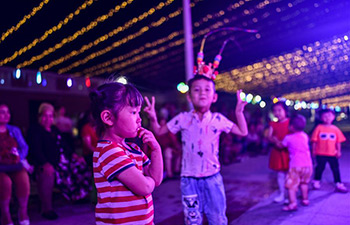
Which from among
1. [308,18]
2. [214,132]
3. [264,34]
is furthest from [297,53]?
[214,132]

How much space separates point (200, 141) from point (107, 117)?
5.09 ft

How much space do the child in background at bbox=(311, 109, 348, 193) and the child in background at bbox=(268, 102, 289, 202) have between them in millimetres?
1068

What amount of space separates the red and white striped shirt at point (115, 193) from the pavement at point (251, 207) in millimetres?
2716

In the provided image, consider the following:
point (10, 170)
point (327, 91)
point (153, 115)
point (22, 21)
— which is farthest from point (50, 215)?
point (327, 91)

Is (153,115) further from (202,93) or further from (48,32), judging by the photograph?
(48,32)

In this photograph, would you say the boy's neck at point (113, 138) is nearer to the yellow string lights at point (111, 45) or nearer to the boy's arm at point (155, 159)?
the boy's arm at point (155, 159)

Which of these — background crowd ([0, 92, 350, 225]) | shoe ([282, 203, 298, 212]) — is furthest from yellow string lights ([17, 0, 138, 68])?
shoe ([282, 203, 298, 212])

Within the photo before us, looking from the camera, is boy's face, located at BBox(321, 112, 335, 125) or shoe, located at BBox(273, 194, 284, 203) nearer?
shoe, located at BBox(273, 194, 284, 203)

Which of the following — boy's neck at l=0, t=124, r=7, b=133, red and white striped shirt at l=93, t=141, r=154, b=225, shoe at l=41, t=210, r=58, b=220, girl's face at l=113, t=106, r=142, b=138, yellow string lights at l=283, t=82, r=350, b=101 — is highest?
yellow string lights at l=283, t=82, r=350, b=101

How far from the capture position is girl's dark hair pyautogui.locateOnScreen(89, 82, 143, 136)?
1.56 meters

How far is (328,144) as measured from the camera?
5.43 meters

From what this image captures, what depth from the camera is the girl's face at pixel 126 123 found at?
1567 millimetres

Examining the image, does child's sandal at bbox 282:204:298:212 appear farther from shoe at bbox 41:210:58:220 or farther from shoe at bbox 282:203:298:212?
shoe at bbox 41:210:58:220

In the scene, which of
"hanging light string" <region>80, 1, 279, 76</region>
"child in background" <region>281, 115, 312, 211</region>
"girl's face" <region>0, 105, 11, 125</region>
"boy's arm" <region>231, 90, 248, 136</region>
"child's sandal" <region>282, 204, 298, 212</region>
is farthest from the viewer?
"hanging light string" <region>80, 1, 279, 76</region>
